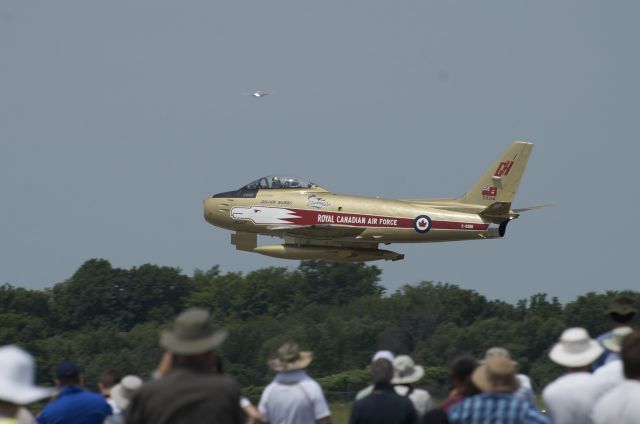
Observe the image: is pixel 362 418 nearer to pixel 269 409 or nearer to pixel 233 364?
pixel 269 409

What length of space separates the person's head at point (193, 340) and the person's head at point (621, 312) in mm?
5579

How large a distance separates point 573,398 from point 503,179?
33483 mm

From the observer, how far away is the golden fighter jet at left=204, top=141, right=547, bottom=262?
44.8m

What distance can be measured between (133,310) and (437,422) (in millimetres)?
Answer: 85754

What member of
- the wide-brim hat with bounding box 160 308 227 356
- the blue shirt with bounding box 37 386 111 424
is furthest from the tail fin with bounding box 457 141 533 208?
the wide-brim hat with bounding box 160 308 227 356

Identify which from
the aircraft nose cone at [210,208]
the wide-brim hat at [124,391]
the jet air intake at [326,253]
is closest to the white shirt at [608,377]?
the wide-brim hat at [124,391]

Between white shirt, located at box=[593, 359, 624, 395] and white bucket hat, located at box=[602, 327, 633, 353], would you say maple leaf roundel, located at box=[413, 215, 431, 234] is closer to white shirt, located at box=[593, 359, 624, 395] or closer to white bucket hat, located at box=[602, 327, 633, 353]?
white bucket hat, located at box=[602, 327, 633, 353]

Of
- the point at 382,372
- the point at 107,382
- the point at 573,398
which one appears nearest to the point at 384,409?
the point at 382,372

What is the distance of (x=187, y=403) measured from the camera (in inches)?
385

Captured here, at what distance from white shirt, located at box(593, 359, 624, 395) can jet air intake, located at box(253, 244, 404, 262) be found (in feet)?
104

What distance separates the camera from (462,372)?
13.1m

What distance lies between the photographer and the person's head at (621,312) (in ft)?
47.1

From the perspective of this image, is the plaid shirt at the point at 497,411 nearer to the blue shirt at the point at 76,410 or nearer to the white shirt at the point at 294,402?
the white shirt at the point at 294,402

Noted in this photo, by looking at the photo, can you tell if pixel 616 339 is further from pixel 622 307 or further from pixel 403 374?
pixel 403 374
